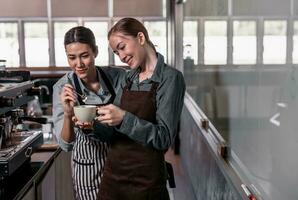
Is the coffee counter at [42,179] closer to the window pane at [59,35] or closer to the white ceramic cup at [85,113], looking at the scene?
the white ceramic cup at [85,113]

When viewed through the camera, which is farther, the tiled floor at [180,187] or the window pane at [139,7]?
the window pane at [139,7]

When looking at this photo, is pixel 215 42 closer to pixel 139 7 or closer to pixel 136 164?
pixel 136 164

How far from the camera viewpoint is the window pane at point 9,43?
27.3 ft

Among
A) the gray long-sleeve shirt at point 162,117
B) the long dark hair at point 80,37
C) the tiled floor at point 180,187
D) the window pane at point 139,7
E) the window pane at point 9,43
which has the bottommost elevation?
the tiled floor at point 180,187

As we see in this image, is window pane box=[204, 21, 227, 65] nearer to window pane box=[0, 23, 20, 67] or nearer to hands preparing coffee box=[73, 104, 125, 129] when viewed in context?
hands preparing coffee box=[73, 104, 125, 129]

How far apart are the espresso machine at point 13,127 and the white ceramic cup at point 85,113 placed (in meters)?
0.43

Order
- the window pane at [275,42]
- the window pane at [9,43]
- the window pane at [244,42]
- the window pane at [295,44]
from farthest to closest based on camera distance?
the window pane at [9,43] < the window pane at [244,42] < the window pane at [275,42] < the window pane at [295,44]

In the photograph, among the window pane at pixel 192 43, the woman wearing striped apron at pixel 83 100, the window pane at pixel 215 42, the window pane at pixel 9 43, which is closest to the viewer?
the woman wearing striped apron at pixel 83 100

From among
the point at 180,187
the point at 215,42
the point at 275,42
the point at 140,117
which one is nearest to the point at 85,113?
the point at 140,117

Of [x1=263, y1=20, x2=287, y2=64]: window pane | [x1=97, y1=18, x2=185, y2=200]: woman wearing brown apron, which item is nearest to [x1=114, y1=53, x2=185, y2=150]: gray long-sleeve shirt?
[x1=97, y1=18, x2=185, y2=200]: woman wearing brown apron

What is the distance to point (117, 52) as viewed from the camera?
1.38 metres

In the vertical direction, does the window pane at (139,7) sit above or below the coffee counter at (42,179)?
above

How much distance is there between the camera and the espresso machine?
164 centimetres

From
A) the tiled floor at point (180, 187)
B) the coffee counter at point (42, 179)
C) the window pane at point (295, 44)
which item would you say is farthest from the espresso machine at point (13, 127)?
the tiled floor at point (180, 187)
